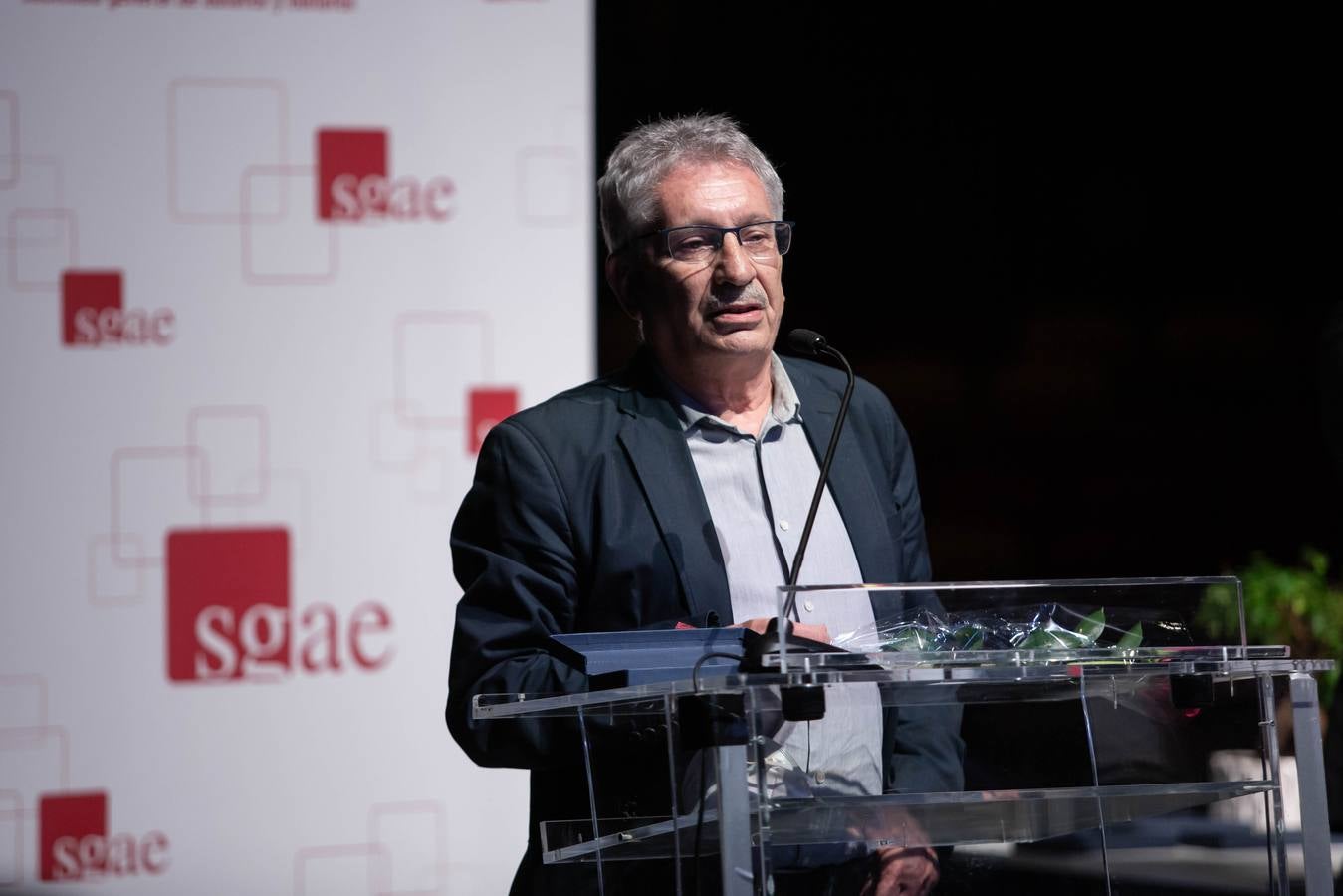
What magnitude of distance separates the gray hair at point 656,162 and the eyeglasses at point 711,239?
0.05m

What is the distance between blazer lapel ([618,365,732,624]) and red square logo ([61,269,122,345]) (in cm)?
181

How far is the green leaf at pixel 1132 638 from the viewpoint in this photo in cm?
138

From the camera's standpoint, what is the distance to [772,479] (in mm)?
1936

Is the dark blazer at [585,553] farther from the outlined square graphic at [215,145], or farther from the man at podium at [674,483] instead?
the outlined square graphic at [215,145]

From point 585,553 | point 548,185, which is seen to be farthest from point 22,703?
point 585,553

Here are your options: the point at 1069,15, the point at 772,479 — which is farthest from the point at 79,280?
the point at 1069,15

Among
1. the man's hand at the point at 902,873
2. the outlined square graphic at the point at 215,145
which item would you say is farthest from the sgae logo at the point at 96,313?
the man's hand at the point at 902,873

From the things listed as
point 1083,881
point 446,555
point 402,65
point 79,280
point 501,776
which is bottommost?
point 501,776

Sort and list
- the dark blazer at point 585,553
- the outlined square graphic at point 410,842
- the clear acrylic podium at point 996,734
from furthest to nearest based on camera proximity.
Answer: the outlined square graphic at point 410,842 < the dark blazer at point 585,553 < the clear acrylic podium at point 996,734

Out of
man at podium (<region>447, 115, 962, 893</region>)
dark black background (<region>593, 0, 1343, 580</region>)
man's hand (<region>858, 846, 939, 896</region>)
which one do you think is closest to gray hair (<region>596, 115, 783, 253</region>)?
man at podium (<region>447, 115, 962, 893</region>)

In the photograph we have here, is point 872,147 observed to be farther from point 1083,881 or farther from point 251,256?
point 1083,881

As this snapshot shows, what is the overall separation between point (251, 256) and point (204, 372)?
0.28 meters

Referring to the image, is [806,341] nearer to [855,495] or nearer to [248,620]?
[855,495]

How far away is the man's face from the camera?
75.6 inches
